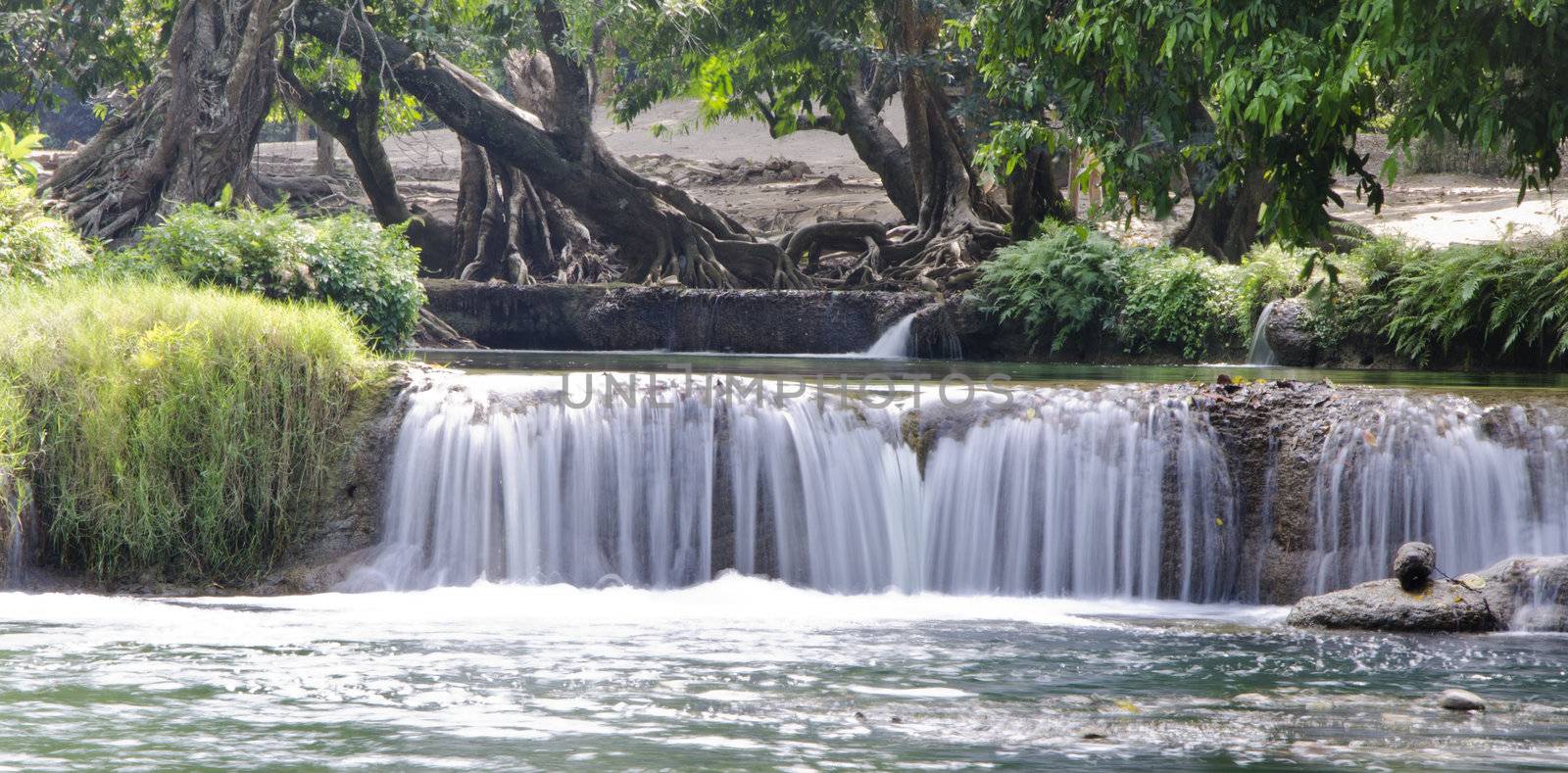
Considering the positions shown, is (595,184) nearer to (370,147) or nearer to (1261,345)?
→ (370,147)

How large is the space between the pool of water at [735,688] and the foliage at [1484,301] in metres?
6.56

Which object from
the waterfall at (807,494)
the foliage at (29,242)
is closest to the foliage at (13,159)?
the foliage at (29,242)

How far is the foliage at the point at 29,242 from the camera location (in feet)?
42.9

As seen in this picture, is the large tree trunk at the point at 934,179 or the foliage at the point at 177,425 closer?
the foliage at the point at 177,425

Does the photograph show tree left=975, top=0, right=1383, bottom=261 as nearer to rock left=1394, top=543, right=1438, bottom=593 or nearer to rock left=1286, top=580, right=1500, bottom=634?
rock left=1394, top=543, right=1438, bottom=593

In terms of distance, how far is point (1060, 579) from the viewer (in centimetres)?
1074

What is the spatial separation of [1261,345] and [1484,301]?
2.62 metres

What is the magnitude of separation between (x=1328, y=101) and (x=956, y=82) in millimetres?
15113

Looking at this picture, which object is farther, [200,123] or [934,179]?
[934,179]

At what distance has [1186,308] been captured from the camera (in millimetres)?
18656

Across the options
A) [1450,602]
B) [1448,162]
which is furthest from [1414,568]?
[1448,162]

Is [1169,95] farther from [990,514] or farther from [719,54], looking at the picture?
[719,54]

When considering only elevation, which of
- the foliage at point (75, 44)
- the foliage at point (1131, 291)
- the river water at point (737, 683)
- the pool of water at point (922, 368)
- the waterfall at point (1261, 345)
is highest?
the foliage at point (75, 44)

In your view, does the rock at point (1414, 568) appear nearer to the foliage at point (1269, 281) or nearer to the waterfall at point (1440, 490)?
the waterfall at point (1440, 490)
